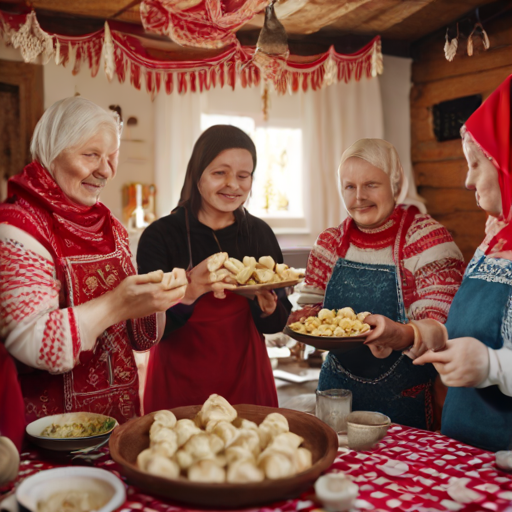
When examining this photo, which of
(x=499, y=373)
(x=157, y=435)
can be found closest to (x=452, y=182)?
(x=499, y=373)

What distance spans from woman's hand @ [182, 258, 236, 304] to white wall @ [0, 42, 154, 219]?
384 millimetres

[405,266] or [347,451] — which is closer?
[347,451]

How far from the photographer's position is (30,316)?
141cm

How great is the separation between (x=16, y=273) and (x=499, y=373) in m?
1.33

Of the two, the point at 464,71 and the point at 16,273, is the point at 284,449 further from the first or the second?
the point at 464,71

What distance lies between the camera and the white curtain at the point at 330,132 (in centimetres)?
212

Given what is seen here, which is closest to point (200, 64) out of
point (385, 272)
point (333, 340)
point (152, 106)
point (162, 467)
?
point (152, 106)

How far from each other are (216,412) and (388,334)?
62 cm

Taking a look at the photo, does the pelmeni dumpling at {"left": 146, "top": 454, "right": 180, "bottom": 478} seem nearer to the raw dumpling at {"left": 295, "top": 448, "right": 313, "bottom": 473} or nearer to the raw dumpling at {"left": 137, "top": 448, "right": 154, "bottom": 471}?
the raw dumpling at {"left": 137, "top": 448, "right": 154, "bottom": 471}

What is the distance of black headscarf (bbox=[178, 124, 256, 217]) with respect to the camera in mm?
1856

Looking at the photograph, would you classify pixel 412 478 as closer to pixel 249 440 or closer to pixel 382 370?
pixel 249 440

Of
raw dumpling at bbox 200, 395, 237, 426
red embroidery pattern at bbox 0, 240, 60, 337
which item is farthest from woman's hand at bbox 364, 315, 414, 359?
red embroidery pattern at bbox 0, 240, 60, 337

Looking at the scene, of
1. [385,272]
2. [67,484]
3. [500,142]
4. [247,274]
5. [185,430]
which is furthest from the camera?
[385,272]

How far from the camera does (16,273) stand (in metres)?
1.44
